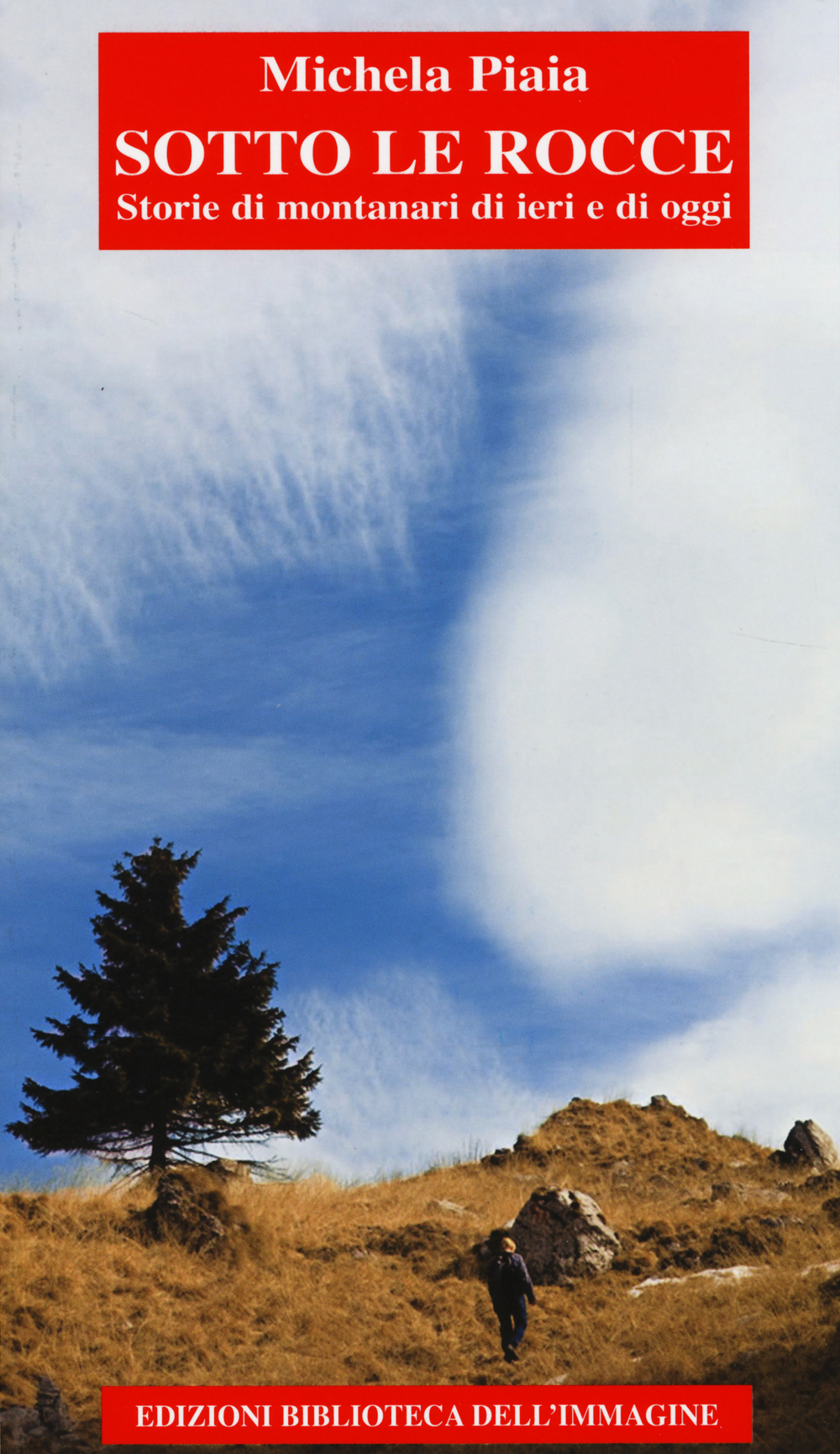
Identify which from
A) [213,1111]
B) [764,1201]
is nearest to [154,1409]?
[213,1111]

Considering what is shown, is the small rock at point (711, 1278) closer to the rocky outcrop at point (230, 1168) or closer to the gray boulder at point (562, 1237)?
the gray boulder at point (562, 1237)

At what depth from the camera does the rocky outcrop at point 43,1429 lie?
14508 mm

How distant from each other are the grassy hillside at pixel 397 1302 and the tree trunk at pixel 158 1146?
2.89ft

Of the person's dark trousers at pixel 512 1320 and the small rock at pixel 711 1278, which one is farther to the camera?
the small rock at pixel 711 1278

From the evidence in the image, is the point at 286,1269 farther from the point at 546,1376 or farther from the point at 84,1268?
the point at 546,1376


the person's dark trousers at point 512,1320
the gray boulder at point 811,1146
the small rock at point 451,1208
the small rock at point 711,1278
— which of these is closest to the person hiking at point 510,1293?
the person's dark trousers at point 512,1320

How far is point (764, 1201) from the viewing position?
27.4 metres

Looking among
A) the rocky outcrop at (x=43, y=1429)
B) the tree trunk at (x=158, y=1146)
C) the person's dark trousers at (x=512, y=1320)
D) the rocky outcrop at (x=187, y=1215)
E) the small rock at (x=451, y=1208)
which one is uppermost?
the tree trunk at (x=158, y=1146)

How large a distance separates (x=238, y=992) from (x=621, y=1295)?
10.5 meters

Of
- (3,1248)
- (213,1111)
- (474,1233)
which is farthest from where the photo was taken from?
(213,1111)

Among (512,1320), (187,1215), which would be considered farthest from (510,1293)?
(187,1215)

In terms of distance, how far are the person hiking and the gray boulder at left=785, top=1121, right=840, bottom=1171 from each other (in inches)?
668

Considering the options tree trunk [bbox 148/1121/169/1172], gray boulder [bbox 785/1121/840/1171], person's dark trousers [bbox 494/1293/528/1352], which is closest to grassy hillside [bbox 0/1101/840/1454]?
person's dark trousers [bbox 494/1293/528/1352]

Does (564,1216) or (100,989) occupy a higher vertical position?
(100,989)
